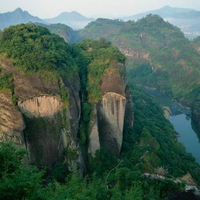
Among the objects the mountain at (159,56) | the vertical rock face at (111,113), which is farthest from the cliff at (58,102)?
the mountain at (159,56)

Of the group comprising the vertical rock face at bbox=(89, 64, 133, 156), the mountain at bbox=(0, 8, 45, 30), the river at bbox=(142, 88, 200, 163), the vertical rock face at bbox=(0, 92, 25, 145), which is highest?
the vertical rock face at bbox=(0, 92, 25, 145)

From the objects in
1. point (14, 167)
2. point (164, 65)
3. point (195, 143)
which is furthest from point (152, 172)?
point (164, 65)

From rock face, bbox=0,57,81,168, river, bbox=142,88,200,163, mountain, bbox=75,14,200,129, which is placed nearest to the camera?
rock face, bbox=0,57,81,168

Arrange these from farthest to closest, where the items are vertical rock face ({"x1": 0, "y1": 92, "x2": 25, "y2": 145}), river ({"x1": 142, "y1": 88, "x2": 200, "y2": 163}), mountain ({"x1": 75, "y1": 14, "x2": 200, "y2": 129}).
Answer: mountain ({"x1": 75, "y1": 14, "x2": 200, "y2": 129}) → river ({"x1": 142, "y1": 88, "x2": 200, "y2": 163}) → vertical rock face ({"x1": 0, "y1": 92, "x2": 25, "y2": 145})

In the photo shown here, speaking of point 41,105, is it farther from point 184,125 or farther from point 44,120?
point 184,125

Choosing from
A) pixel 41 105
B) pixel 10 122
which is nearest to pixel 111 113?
pixel 41 105

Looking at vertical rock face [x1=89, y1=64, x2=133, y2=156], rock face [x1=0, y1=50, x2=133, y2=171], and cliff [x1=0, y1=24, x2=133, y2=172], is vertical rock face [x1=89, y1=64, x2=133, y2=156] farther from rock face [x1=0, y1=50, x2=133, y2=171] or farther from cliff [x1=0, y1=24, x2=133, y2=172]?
rock face [x1=0, y1=50, x2=133, y2=171]

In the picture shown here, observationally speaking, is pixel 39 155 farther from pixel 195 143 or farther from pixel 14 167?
pixel 195 143

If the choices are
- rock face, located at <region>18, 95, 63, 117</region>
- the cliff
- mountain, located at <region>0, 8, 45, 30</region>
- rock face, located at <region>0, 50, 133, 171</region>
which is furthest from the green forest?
mountain, located at <region>0, 8, 45, 30</region>

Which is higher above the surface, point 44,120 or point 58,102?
point 58,102
